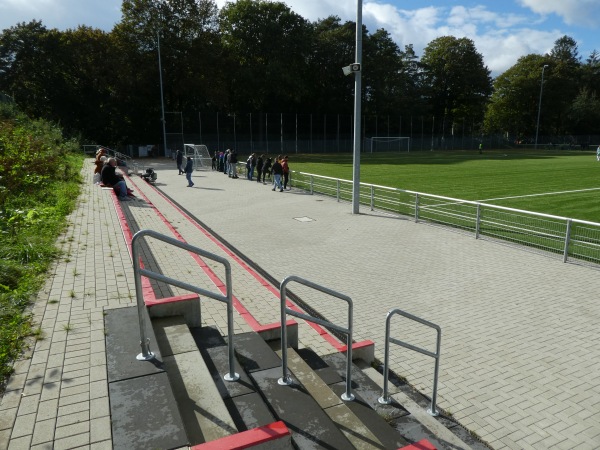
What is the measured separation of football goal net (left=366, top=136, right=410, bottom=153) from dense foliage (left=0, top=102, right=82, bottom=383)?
53.4 metres

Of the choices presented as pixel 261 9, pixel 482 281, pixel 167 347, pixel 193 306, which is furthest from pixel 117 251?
pixel 261 9

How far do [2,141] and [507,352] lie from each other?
1530 centimetres

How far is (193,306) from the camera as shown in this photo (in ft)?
16.7

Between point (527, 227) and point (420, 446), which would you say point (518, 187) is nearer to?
point (527, 227)

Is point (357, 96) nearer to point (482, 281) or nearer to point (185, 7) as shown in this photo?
point (482, 281)

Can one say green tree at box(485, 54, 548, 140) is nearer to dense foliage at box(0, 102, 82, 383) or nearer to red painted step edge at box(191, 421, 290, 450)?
dense foliage at box(0, 102, 82, 383)

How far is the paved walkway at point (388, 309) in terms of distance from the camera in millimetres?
3566

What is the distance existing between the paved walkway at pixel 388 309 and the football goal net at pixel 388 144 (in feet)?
178

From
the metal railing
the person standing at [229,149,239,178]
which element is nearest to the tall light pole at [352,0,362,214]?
the metal railing

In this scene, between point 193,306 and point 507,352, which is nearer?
point 193,306

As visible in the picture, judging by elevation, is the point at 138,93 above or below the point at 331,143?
above

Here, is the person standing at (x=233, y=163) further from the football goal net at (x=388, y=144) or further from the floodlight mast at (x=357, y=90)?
the football goal net at (x=388, y=144)

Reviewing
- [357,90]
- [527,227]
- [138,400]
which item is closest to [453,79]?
[357,90]

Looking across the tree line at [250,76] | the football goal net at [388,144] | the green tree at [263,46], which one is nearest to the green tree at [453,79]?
the tree line at [250,76]
